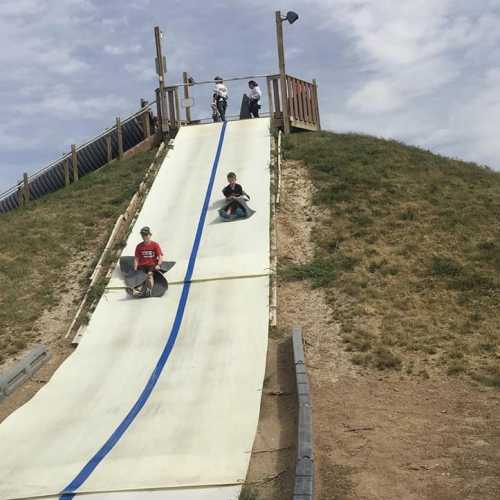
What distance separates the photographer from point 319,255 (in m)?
13.0

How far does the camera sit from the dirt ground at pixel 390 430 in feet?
19.0

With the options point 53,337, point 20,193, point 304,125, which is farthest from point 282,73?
point 53,337

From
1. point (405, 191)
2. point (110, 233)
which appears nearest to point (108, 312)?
point (110, 233)

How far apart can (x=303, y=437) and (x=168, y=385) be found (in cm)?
300

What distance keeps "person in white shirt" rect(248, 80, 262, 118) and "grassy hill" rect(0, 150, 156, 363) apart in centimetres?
385

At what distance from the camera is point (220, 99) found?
21906 mm

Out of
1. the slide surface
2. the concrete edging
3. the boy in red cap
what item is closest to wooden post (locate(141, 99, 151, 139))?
the slide surface

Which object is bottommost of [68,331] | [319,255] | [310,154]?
[68,331]

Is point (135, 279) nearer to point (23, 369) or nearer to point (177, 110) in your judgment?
point (23, 369)

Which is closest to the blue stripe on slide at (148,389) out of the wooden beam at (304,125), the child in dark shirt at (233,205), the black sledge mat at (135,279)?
the child in dark shirt at (233,205)

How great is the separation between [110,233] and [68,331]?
13.6 feet

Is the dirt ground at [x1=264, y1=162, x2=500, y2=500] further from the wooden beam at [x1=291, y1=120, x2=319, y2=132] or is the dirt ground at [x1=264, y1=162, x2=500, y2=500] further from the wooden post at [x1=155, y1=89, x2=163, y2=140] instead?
the wooden post at [x1=155, y1=89, x2=163, y2=140]

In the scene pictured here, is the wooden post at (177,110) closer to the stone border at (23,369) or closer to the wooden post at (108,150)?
the wooden post at (108,150)

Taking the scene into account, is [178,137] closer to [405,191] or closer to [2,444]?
[405,191]
